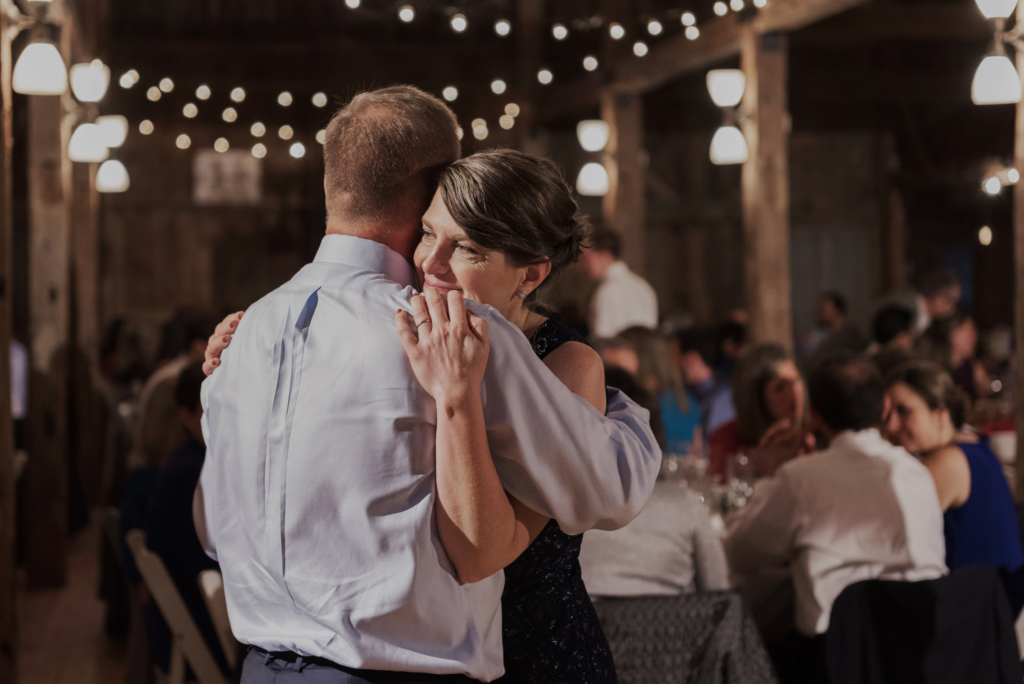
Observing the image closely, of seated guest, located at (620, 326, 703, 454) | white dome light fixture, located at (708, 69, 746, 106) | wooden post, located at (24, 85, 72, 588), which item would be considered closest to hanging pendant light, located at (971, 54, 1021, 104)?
seated guest, located at (620, 326, 703, 454)

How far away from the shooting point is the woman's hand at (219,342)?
56.1 inches

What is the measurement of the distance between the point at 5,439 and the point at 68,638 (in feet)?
5.15

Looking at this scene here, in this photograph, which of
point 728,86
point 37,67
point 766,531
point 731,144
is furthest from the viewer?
point 728,86

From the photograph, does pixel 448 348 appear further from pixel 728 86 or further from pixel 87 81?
pixel 87 81

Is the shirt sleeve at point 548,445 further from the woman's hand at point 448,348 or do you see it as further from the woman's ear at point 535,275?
the woman's ear at point 535,275

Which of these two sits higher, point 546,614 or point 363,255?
point 363,255

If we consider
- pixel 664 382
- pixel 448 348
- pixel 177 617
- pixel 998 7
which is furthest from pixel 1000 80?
pixel 448 348

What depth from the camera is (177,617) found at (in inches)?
110

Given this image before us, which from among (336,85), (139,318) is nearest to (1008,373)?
(336,85)

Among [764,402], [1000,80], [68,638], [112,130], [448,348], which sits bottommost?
[68,638]

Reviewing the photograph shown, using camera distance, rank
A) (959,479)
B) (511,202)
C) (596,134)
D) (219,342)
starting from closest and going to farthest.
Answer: (511,202), (219,342), (959,479), (596,134)

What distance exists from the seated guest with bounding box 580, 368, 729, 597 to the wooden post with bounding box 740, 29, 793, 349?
4388 mm

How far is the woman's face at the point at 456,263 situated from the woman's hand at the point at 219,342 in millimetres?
308

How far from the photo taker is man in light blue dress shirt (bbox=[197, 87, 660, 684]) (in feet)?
3.74
